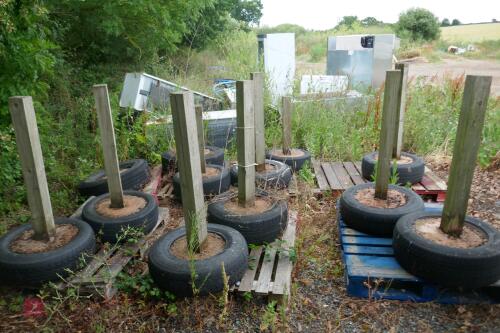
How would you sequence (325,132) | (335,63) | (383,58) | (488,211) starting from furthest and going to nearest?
(335,63) < (383,58) < (325,132) < (488,211)

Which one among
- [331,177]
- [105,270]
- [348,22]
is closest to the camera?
[105,270]

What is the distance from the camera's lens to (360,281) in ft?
8.41

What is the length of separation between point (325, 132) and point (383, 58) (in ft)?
9.86

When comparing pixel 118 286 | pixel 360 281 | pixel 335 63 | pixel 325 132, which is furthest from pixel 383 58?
pixel 118 286

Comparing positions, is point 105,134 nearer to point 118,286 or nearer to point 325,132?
point 118,286

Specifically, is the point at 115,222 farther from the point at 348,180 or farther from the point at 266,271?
the point at 348,180

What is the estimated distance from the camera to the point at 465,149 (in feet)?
7.51

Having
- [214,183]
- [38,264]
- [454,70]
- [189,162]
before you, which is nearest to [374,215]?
[189,162]

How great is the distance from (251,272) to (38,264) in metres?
1.44

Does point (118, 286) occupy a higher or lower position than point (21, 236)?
lower

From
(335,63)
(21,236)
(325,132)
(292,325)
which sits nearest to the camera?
(292,325)

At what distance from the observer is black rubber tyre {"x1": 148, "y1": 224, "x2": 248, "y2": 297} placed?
89.9 inches

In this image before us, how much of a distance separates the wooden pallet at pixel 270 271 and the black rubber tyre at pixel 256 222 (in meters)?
0.08

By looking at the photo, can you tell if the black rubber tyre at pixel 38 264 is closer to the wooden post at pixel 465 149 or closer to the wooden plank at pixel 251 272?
the wooden plank at pixel 251 272
